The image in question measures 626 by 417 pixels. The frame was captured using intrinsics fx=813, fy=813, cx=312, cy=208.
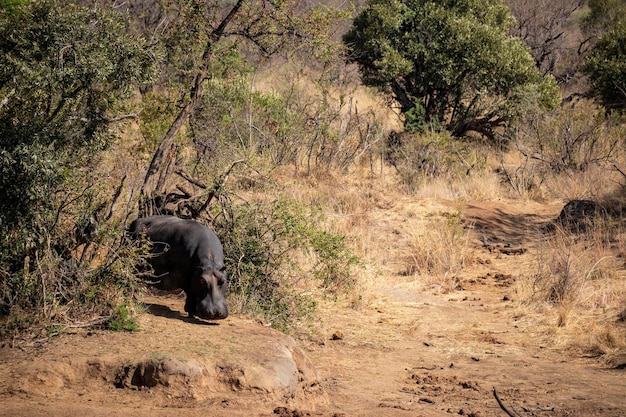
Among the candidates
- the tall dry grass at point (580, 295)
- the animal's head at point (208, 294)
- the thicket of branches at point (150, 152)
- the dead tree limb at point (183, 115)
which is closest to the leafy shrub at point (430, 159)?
the thicket of branches at point (150, 152)

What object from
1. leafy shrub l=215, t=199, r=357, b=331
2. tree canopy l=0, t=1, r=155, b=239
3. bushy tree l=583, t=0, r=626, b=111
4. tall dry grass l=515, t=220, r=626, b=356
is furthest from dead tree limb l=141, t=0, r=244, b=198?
bushy tree l=583, t=0, r=626, b=111

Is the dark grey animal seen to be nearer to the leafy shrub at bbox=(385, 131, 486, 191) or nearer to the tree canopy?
the tree canopy

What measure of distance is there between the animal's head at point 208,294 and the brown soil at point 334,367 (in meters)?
0.13

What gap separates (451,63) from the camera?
19188 millimetres

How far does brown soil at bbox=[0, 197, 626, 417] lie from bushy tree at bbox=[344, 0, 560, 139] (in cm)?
927

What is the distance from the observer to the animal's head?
7070mm

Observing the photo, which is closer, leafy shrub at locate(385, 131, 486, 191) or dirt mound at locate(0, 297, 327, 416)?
dirt mound at locate(0, 297, 327, 416)

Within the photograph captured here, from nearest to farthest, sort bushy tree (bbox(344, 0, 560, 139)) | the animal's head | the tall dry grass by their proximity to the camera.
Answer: the animal's head, the tall dry grass, bushy tree (bbox(344, 0, 560, 139))

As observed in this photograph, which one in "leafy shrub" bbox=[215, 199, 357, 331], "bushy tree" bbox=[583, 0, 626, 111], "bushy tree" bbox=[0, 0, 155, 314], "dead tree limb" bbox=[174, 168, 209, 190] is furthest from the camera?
"bushy tree" bbox=[583, 0, 626, 111]

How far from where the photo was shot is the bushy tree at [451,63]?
62.7 ft

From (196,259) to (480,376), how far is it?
2.90m

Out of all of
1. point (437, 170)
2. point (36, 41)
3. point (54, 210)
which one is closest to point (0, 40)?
point (36, 41)

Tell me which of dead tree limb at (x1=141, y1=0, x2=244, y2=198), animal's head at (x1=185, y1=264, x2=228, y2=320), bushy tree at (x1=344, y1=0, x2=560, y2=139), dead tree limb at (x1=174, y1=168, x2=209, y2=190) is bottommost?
animal's head at (x1=185, y1=264, x2=228, y2=320)

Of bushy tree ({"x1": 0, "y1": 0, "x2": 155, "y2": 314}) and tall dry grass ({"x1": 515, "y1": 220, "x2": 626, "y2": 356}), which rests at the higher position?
bushy tree ({"x1": 0, "y1": 0, "x2": 155, "y2": 314})
